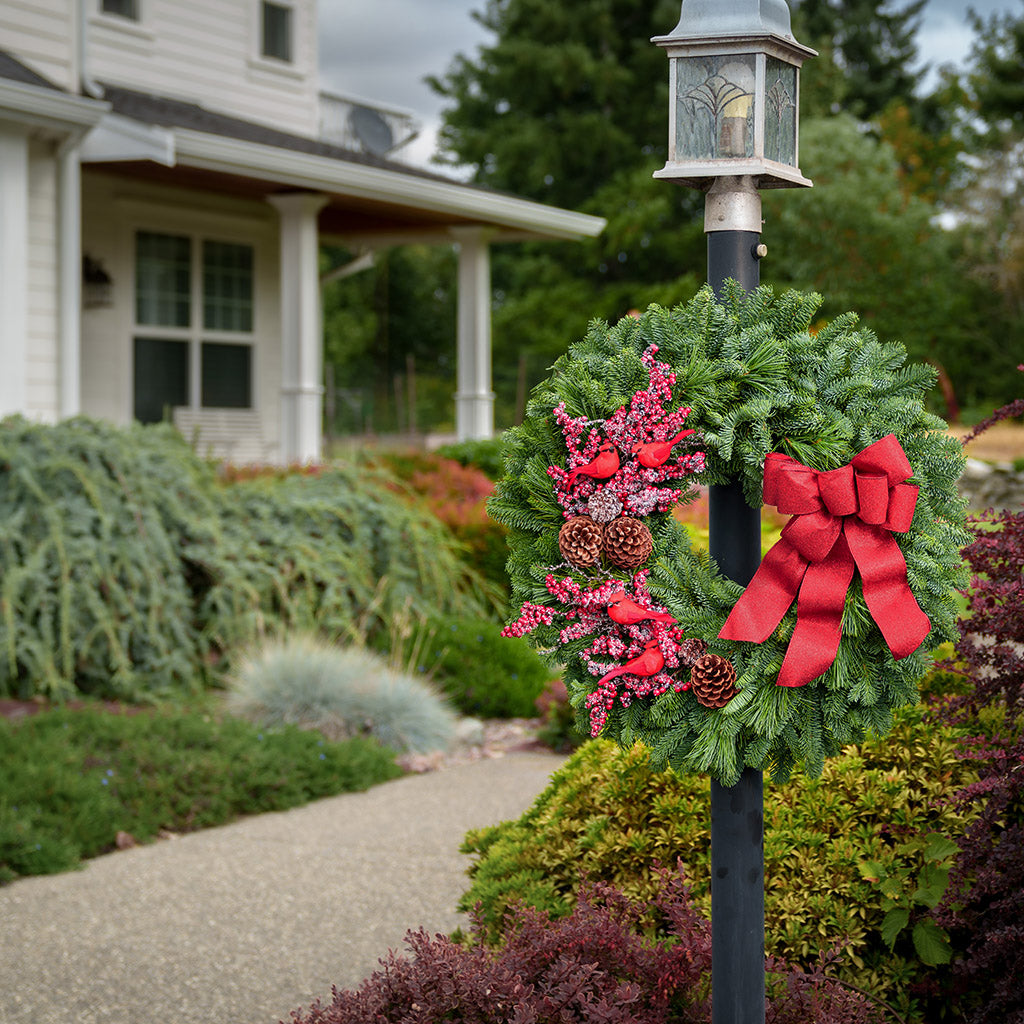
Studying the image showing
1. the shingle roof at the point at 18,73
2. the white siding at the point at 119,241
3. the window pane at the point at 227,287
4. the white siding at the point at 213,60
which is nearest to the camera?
the shingle roof at the point at 18,73

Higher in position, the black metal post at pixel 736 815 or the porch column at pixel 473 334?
the porch column at pixel 473 334

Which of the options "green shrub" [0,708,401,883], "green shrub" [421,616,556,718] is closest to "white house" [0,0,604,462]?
"green shrub" [421,616,556,718]

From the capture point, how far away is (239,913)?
393cm

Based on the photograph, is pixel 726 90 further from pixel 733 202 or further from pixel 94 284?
pixel 94 284

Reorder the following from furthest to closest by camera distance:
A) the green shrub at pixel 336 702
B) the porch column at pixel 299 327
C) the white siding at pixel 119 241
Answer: the white siding at pixel 119 241 < the porch column at pixel 299 327 < the green shrub at pixel 336 702

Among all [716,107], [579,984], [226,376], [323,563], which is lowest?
[579,984]

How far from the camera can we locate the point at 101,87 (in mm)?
10578

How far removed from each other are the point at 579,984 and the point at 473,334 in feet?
35.8

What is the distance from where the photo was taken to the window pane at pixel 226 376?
11977 mm

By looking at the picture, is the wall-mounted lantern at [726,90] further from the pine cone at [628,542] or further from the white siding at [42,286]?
the white siding at [42,286]

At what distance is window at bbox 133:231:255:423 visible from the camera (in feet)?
37.5

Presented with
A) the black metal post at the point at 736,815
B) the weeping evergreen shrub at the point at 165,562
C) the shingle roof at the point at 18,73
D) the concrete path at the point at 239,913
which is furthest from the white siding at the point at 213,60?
the black metal post at the point at 736,815

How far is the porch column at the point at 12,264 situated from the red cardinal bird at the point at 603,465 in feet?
23.9

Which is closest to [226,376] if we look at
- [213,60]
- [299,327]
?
[299,327]
